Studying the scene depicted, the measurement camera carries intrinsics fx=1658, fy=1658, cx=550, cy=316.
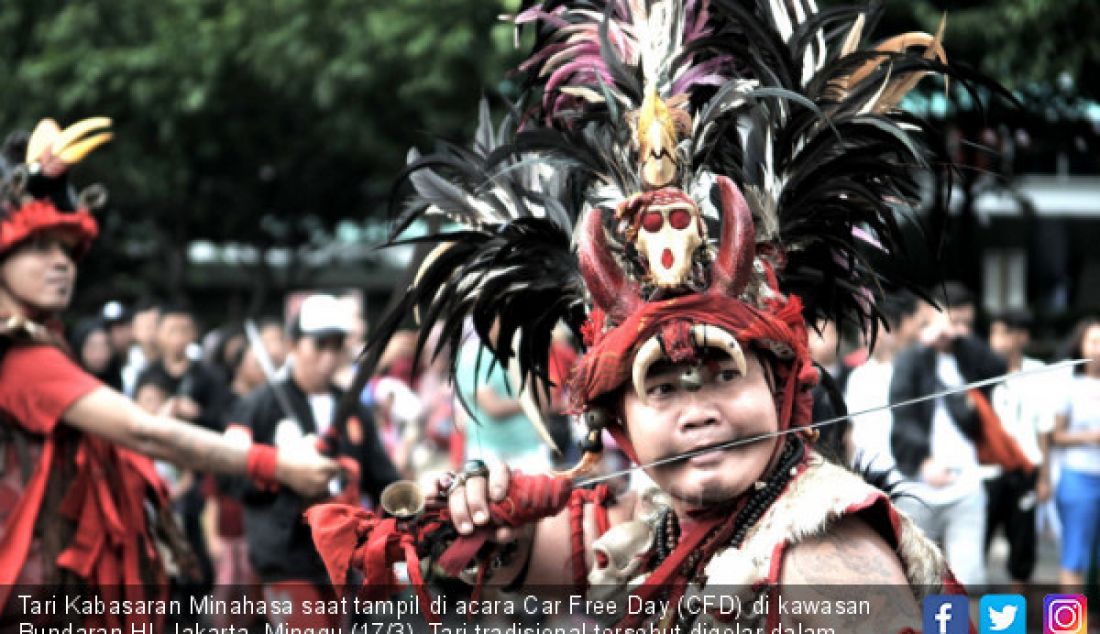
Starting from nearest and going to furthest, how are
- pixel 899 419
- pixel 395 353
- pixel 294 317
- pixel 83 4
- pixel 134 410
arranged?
pixel 134 410, pixel 294 317, pixel 899 419, pixel 395 353, pixel 83 4

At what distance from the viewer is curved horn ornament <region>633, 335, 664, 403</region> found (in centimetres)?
317

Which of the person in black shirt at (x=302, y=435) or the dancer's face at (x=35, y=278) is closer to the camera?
the dancer's face at (x=35, y=278)

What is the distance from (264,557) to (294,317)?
4.35ft

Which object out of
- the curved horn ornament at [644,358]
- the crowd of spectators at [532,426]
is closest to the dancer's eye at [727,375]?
the curved horn ornament at [644,358]

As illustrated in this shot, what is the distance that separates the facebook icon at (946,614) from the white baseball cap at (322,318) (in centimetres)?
494

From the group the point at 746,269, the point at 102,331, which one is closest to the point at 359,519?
the point at 746,269

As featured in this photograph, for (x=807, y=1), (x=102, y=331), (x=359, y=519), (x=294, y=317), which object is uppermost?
(x=102, y=331)

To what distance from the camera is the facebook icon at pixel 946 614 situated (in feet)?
10.3

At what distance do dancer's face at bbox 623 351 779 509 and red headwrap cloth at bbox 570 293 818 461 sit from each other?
0.06m

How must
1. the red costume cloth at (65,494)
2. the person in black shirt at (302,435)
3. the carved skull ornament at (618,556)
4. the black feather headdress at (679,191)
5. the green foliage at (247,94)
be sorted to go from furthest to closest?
1. the green foliage at (247,94)
2. the person in black shirt at (302,435)
3. the red costume cloth at (65,494)
4. the carved skull ornament at (618,556)
5. the black feather headdress at (679,191)

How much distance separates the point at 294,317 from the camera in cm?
812

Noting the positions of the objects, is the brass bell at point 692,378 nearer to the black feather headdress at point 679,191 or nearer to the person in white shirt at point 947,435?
the black feather headdress at point 679,191

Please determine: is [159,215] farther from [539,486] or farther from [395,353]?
[539,486]

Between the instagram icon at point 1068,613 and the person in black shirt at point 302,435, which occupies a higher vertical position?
the person in black shirt at point 302,435
